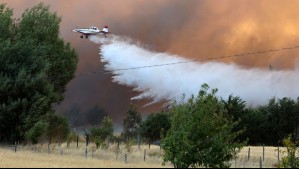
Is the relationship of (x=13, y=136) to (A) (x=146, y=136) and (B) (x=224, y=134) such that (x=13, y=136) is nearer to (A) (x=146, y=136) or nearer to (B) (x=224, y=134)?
(B) (x=224, y=134)

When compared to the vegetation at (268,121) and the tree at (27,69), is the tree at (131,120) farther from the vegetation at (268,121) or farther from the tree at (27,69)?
the tree at (27,69)

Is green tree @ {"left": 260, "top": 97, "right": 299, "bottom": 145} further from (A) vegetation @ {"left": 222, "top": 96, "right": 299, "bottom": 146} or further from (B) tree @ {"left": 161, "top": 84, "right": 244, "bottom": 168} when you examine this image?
(B) tree @ {"left": 161, "top": 84, "right": 244, "bottom": 168}

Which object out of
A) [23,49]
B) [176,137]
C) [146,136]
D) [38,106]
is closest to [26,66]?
[23,49]

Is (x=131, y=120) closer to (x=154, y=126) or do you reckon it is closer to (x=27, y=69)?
(x=154, y=126)

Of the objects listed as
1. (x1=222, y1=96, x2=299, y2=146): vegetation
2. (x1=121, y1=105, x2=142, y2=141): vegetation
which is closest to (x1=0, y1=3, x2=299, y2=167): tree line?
(x1=222, y1=96, x2=299, y2=146): vegetation

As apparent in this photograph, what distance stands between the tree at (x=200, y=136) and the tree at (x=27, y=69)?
111 ft

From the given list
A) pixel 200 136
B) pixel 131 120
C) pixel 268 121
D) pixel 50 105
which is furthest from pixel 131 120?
pixel 200 136

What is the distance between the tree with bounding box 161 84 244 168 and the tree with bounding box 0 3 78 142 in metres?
33.9

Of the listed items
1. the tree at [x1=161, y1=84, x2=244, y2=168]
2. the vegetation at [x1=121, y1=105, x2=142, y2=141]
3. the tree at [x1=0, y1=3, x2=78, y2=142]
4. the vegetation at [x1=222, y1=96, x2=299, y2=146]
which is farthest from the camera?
the vegetation at [x1=121, y1=105, x2=142, y2=141]

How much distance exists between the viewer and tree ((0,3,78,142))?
61156 millimetres

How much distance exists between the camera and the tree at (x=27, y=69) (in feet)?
201

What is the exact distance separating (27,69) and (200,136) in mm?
39162

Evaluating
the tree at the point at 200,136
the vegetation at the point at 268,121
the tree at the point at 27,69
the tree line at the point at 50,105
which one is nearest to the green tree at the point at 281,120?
the vegetation at the point at 268,121

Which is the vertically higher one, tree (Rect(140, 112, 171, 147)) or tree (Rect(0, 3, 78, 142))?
tree (Rect(0, 3, 78, 142))
